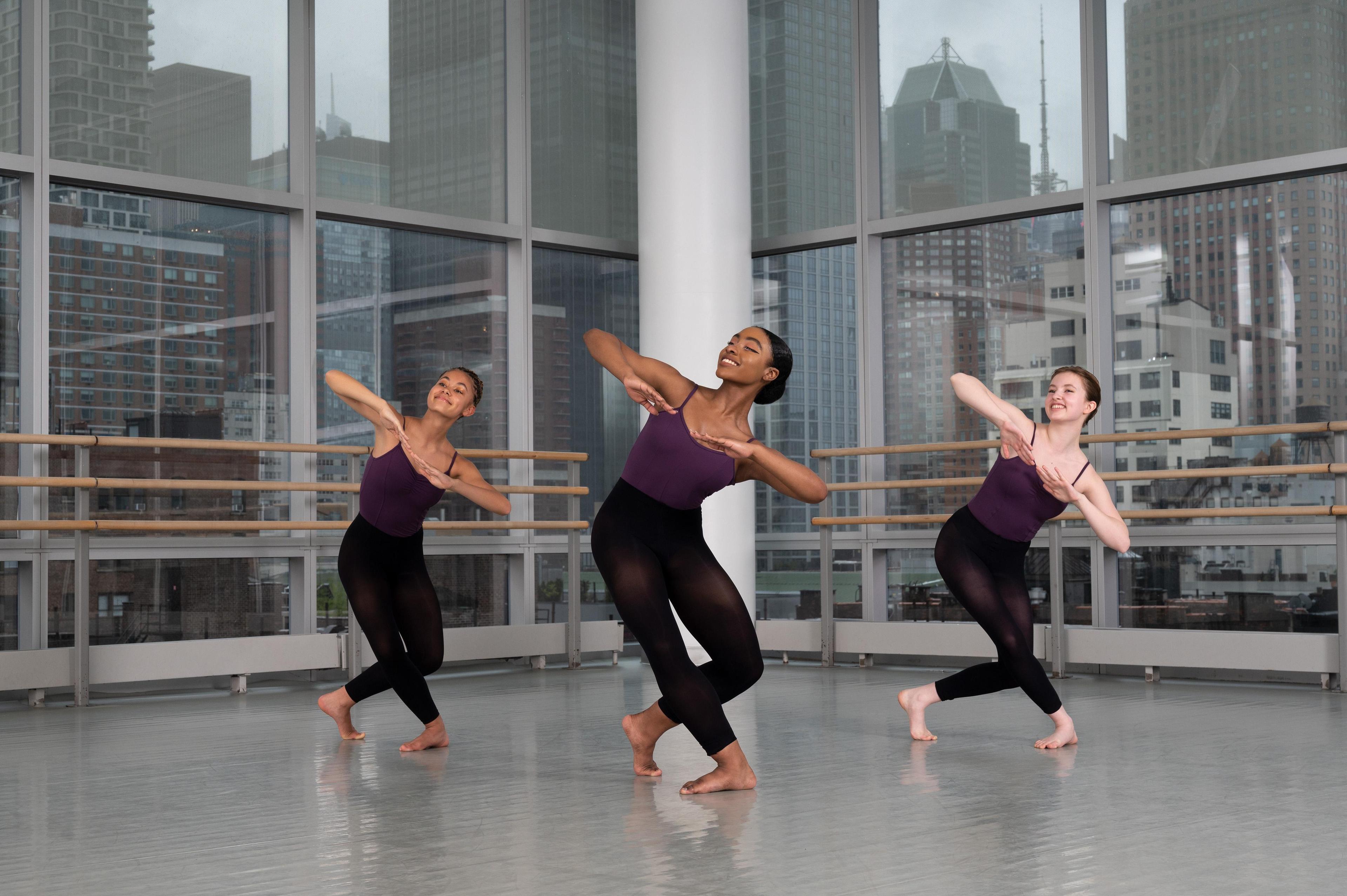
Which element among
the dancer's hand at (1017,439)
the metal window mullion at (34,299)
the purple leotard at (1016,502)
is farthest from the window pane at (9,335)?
the dancer's hand at (1017,439)

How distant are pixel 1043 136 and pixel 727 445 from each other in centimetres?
510

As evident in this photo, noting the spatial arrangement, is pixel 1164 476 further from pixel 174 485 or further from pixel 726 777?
pixel 174 485

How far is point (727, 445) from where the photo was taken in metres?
3.68

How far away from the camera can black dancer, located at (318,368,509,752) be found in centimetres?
454

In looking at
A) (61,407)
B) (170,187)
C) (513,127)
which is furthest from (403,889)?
(513,127)

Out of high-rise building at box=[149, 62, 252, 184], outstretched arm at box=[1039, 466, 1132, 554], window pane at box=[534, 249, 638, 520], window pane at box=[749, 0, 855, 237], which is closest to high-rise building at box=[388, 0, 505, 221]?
window pane at box=[534, 249, 638, 520]

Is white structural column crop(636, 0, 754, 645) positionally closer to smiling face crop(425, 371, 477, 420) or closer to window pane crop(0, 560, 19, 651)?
smiling face crop(425, 371, 477, 420)

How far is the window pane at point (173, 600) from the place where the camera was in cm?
668

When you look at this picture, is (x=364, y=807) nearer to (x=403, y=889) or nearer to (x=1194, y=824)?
(x=403, y=889)

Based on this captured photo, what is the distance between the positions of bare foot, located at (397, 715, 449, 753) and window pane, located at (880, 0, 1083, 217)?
5.07 m

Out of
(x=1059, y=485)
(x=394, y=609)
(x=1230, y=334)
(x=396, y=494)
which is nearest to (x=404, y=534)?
(x=396, y=494)

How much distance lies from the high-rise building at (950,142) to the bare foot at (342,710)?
509 centimetres

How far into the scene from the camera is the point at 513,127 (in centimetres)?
862

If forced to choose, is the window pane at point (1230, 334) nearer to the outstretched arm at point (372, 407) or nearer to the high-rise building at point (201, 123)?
the outstretched arm at point (372, 407)
